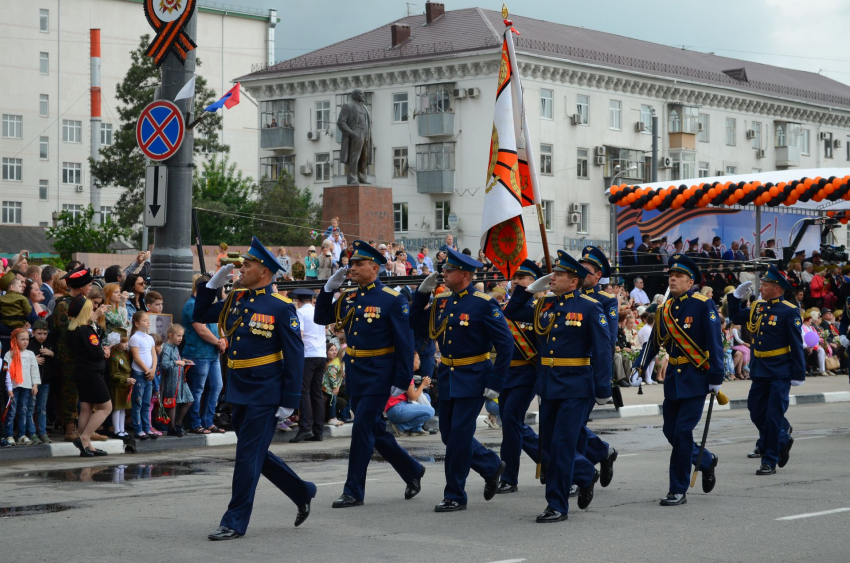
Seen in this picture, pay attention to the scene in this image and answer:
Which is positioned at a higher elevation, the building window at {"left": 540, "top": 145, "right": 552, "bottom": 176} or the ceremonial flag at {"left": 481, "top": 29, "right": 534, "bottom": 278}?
the building window at {"left": 540, "top": 145, "right": 552, "bottom": 176}

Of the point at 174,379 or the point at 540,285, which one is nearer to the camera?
the point at 540,285

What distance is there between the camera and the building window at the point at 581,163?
58.0 metres

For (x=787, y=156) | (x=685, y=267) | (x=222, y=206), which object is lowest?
(x=685, y=267)

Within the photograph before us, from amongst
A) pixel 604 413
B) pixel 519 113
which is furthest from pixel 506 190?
pixel 604 413

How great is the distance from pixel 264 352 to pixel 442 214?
49.2m

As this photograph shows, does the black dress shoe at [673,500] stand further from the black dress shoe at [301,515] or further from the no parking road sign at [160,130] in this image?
the no parking road sign at [160,130]

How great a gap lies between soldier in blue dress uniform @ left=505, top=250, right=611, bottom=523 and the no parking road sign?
623cm

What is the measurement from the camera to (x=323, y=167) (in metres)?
61.8

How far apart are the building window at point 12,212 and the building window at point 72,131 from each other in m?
5.03

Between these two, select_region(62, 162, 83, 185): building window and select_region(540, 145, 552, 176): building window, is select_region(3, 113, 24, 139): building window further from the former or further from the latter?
select_region(540, 145, 552, 176): building window

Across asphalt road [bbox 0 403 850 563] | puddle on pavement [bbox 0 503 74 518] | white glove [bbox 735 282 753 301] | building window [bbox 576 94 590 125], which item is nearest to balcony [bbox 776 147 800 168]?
building window [bbox 576 94 590 125]

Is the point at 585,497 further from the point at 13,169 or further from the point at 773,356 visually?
the point at 13,169

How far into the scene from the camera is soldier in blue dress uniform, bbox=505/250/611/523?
9125 mm

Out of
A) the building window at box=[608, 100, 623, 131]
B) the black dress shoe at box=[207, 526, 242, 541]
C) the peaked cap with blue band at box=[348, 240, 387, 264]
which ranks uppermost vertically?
the building window at box=[608, 100, 623, 131]
